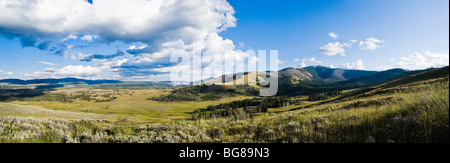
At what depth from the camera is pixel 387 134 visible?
5.85 metres

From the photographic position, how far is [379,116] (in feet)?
25.3

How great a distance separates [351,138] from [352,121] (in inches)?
79.6
